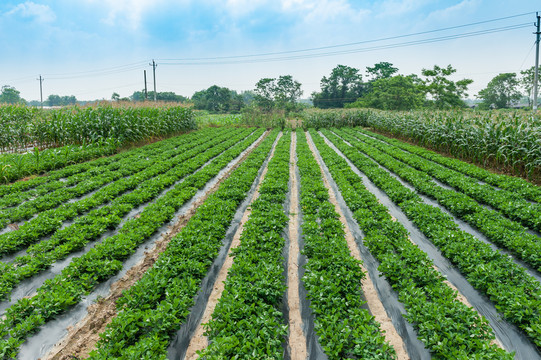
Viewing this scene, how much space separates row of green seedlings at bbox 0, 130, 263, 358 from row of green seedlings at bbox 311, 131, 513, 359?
4703 millimetres

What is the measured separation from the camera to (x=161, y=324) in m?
3.50

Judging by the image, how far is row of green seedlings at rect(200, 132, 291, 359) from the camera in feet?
10.2

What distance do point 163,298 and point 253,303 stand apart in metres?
1.47

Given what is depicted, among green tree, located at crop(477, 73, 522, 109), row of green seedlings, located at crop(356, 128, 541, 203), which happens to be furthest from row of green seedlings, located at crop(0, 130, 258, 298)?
green tree, located at crop(477, 73, 522, 109)

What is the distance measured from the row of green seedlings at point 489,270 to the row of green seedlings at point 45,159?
13.2 metres

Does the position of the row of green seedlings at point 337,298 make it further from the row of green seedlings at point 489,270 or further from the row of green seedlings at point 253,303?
the row of green seedlings at point 489,270

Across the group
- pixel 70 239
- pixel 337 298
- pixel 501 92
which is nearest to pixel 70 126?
pixel 70 239

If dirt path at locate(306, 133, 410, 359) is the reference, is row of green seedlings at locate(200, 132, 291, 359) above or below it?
above

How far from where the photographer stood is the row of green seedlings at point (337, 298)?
3186 millimetres

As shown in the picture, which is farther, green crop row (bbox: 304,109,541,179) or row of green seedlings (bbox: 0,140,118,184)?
green crop row (bbox: 304,109,541,179)

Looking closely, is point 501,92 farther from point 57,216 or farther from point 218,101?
point 57,216

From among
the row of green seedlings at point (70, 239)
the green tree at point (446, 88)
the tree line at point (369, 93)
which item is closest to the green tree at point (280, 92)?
the tree line at point (369, 93)

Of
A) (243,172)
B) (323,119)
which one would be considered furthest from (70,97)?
(243,172)

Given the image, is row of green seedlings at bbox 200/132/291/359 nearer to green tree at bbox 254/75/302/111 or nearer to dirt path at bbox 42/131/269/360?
dirt path at bbox 42/131/269/360
